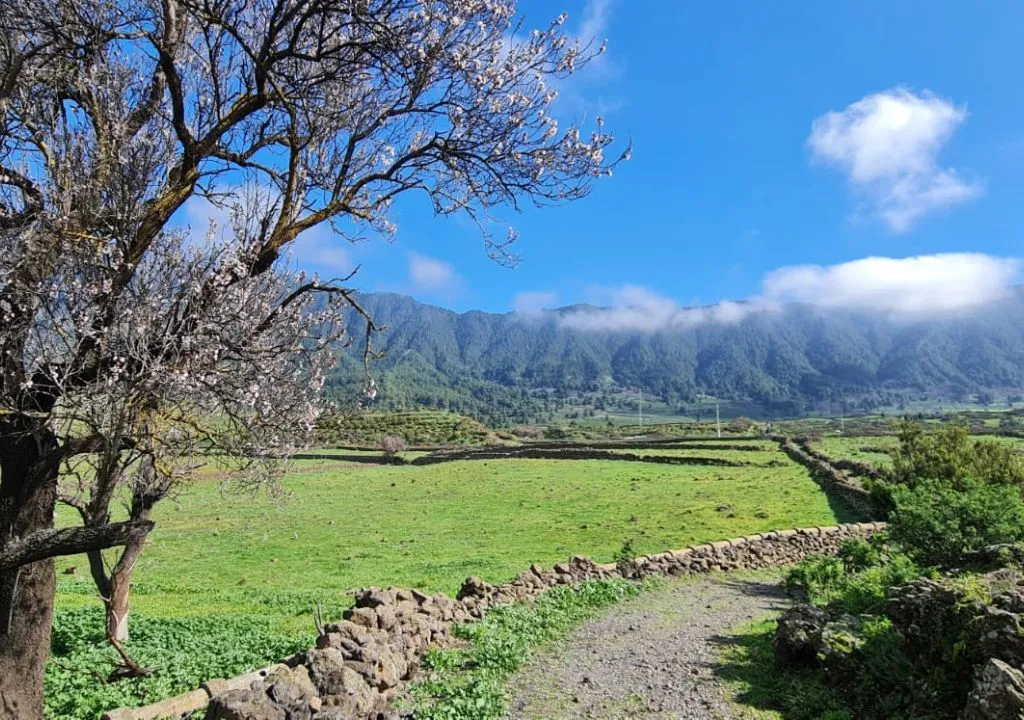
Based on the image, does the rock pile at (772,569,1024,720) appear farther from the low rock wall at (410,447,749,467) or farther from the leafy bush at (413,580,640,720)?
the low rock wall at (410,447,749,467)

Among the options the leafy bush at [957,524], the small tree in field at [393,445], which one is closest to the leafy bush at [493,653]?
the leafy bush at [957,524]

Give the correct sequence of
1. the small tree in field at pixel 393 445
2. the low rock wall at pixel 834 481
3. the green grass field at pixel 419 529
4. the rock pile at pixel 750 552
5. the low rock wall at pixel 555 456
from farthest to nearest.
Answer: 1. the small tree in field at pixel 393 445
2. the low rock wall at pixel 555 456
3. the low rock wall at pixel 834 481
4. the green grass field at pixel 419 529
5. the rock pile at pixel 750 552

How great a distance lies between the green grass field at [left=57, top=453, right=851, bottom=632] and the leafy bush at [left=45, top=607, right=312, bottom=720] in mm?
2033

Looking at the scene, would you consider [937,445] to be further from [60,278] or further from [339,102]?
[60,278]

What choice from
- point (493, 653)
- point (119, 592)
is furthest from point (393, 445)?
point (493, 653)

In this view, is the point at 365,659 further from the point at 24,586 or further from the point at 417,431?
the point at 417,431

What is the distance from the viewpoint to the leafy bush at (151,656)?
9773 mm

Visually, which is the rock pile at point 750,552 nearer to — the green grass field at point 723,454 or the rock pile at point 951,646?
the rock pile at point 951,646

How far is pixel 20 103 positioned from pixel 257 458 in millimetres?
5308

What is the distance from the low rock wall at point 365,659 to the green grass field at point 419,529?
291 centimetres

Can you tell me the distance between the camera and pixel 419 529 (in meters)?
33.0

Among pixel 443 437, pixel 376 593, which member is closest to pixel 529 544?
pixel 376 593

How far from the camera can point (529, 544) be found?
89.4ft

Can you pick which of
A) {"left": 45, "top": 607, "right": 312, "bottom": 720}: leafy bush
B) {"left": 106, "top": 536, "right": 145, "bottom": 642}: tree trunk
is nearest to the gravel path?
{"left": 45, "top": 607, "right": 312, "bottom": 720}: leafy bush
